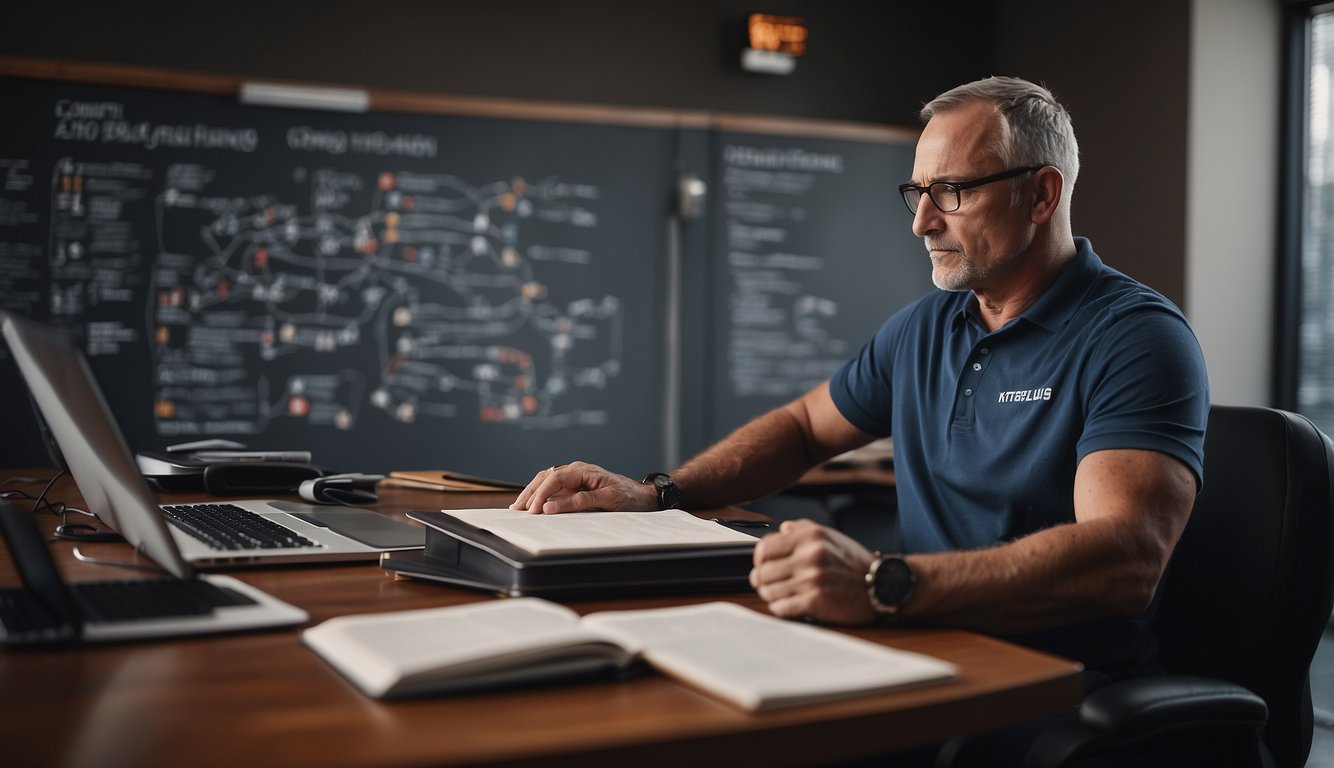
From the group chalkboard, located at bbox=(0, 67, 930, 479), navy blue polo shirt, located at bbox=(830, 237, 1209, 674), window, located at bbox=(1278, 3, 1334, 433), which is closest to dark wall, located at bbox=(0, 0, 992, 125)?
chalkboard, located at bbox=(0, 67, 930, 479)

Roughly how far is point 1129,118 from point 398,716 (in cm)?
399

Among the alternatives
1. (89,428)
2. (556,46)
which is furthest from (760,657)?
(556,46)

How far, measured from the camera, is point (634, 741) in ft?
2.37

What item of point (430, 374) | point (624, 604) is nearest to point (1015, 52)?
point (430, 374)

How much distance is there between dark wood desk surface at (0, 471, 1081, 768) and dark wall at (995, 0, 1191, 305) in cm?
344

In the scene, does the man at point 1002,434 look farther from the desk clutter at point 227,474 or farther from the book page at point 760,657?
the desk clutter at point 227,474

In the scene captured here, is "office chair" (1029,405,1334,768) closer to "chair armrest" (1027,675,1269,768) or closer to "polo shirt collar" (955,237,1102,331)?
"chair armrest" (1027,675,1269,768)

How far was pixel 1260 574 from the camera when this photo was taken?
1.40 meters

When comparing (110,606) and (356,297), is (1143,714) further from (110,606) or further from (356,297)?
(356,297)

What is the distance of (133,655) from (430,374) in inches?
121

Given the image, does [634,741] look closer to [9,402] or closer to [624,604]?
[624,604]

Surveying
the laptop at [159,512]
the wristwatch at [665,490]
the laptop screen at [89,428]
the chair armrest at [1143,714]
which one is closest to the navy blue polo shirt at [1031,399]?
the chair armrest at [1143,714]

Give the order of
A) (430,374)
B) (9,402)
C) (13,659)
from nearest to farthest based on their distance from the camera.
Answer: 1. (13,659)
2. (9,402)
3. (430,374)

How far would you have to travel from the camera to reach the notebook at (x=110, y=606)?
91 cm
